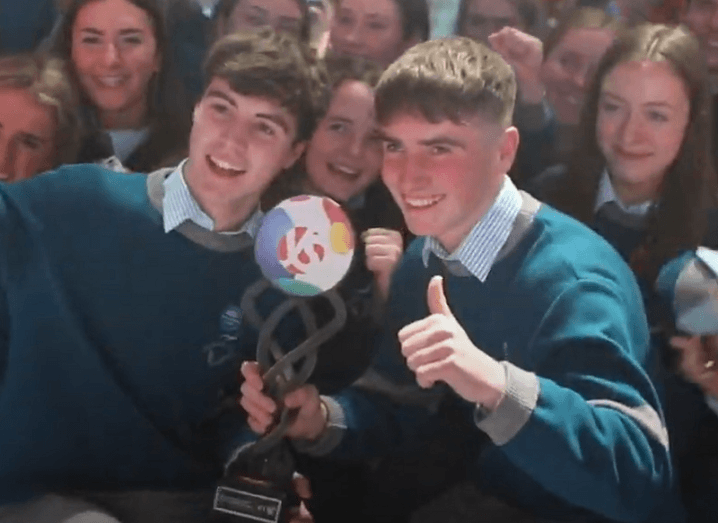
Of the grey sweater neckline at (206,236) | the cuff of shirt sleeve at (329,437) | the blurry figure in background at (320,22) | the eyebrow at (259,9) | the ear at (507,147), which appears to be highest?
the eyebrow at (259,9)

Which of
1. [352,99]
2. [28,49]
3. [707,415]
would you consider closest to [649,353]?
[707,415]

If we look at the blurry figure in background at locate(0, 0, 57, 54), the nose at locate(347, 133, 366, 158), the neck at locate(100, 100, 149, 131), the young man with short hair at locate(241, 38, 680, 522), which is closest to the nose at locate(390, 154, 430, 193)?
the young man with short hair at locate(241, 38, 680, 522)

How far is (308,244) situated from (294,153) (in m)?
0.12

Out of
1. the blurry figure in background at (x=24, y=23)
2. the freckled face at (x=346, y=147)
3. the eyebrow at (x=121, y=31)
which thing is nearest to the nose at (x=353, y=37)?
the freckled face at (x=346, y=147)

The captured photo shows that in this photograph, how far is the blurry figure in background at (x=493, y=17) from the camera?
995 mm

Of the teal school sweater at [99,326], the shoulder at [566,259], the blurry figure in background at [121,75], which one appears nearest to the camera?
the shoulder at [566,259]

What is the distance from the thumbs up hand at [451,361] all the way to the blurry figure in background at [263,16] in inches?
16.5

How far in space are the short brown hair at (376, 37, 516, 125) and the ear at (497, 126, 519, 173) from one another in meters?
0.01

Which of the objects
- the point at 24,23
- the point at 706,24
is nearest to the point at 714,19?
the point at 706,24

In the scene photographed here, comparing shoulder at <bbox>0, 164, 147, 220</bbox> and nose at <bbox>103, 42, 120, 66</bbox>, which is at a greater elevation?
nose at <bbox>103, 42, 120, 66</bbox>

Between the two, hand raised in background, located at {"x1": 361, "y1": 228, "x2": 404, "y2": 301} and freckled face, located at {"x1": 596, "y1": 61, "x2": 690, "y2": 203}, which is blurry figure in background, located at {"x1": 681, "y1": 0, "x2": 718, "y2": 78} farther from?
hand raised in background, located at {"x1": 361, "y1": 228, "x2": 404, "y2": 301}

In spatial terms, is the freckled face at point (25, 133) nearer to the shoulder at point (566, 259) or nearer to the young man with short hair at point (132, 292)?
the young man with short hair at point (132, 292)

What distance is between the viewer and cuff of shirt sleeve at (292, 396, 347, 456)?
2.98 feet

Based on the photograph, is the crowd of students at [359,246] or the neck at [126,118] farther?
the neck at [126,118]
